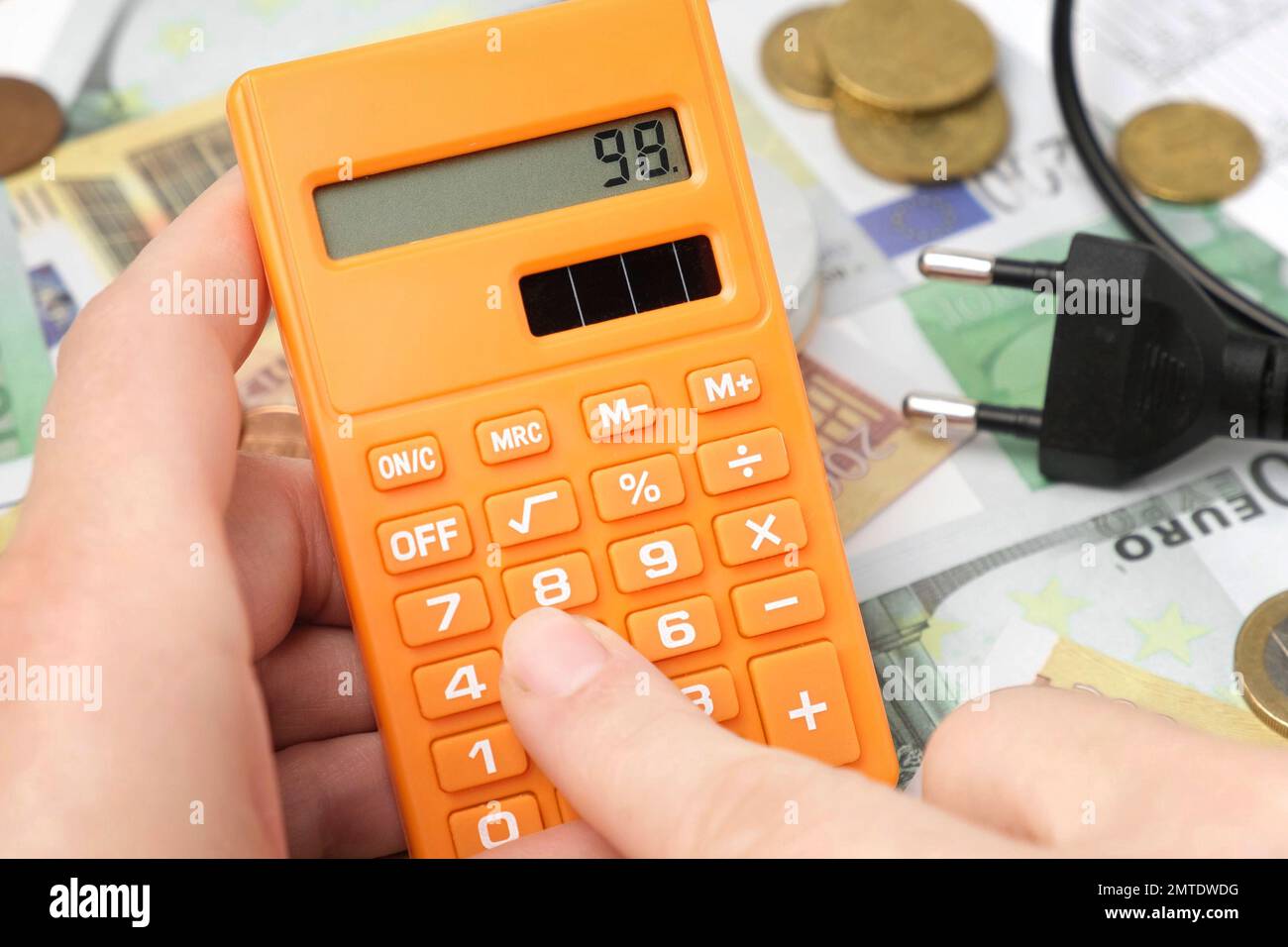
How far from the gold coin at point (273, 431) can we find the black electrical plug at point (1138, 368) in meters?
0.35

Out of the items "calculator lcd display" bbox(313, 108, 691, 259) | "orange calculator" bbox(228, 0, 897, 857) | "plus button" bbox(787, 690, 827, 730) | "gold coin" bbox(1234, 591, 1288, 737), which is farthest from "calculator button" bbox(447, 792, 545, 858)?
"gold coin" bbox(1234, 591, 1288, 737)

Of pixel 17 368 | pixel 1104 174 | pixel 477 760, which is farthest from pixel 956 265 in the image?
pixel 17 368

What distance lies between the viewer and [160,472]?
44 centimetres

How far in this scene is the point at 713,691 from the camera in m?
0.48

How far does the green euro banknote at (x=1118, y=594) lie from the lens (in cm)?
58

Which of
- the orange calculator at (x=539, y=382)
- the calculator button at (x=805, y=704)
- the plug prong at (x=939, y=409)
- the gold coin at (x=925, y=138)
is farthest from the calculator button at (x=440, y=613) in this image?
the gold coin at (x=925, y=138)

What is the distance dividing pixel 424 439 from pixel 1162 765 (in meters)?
0.27

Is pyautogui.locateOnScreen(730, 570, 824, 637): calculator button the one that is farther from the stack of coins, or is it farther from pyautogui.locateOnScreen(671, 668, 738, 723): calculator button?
the stack of coins

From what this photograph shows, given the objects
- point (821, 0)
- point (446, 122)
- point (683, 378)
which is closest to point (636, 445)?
point (683, 378)

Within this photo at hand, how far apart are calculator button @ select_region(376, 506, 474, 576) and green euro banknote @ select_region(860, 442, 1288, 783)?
0.71ft

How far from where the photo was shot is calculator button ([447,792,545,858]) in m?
0.47

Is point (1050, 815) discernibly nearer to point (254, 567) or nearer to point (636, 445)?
point (636, 445)

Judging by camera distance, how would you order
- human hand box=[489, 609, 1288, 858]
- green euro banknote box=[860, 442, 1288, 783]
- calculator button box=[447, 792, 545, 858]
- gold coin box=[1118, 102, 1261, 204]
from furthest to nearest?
gold coin box=[1118, 102, 1261, 204], green euro banknote box=[860, 442, 1288, 783], calculator button box=[447, 792, 545, 858], human hand box=[489, 609, 1288, 858]

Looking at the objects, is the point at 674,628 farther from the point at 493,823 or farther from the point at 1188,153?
the point at 1188,153
